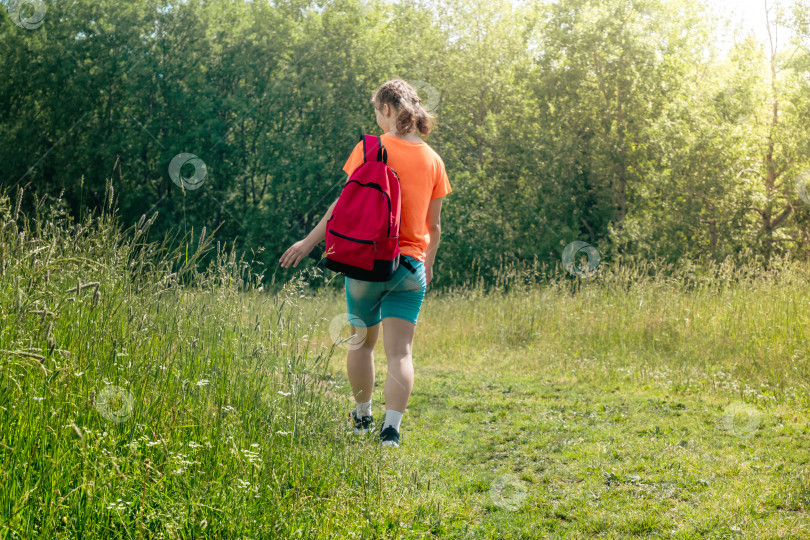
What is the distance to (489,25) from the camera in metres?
22.8

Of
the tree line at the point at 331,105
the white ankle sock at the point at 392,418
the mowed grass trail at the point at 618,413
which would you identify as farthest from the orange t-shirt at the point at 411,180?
the tree line at the point at 331,105

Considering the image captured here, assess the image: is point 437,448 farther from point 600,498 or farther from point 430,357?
point 430,357

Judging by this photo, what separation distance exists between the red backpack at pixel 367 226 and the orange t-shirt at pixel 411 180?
172mm

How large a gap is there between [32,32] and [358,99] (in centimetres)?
1101

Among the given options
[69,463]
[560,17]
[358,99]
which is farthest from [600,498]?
[358,99]

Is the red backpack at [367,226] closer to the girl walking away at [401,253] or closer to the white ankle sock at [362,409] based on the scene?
the girl walking away at [401,253]

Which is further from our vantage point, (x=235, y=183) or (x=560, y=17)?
(x=235, y=183)

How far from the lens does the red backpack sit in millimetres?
3707

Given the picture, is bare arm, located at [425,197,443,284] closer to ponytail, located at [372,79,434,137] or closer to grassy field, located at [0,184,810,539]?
ponytail, located at [372,79,434,137]

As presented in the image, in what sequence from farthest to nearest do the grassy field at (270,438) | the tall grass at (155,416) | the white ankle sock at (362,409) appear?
the white ankle sock at (362,409) < the grassy field at (270,438) < the tall grass at (155,416)

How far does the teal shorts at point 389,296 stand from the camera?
13.1 ft

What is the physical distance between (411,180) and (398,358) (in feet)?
3.55

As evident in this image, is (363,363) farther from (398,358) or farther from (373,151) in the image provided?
(373,151)

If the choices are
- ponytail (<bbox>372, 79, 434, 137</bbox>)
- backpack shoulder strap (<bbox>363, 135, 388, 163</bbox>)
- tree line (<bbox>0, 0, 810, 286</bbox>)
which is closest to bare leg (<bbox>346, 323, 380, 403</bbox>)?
backpack shoulder strap (<bbox>363, 135, 388, 163</bbox>)
